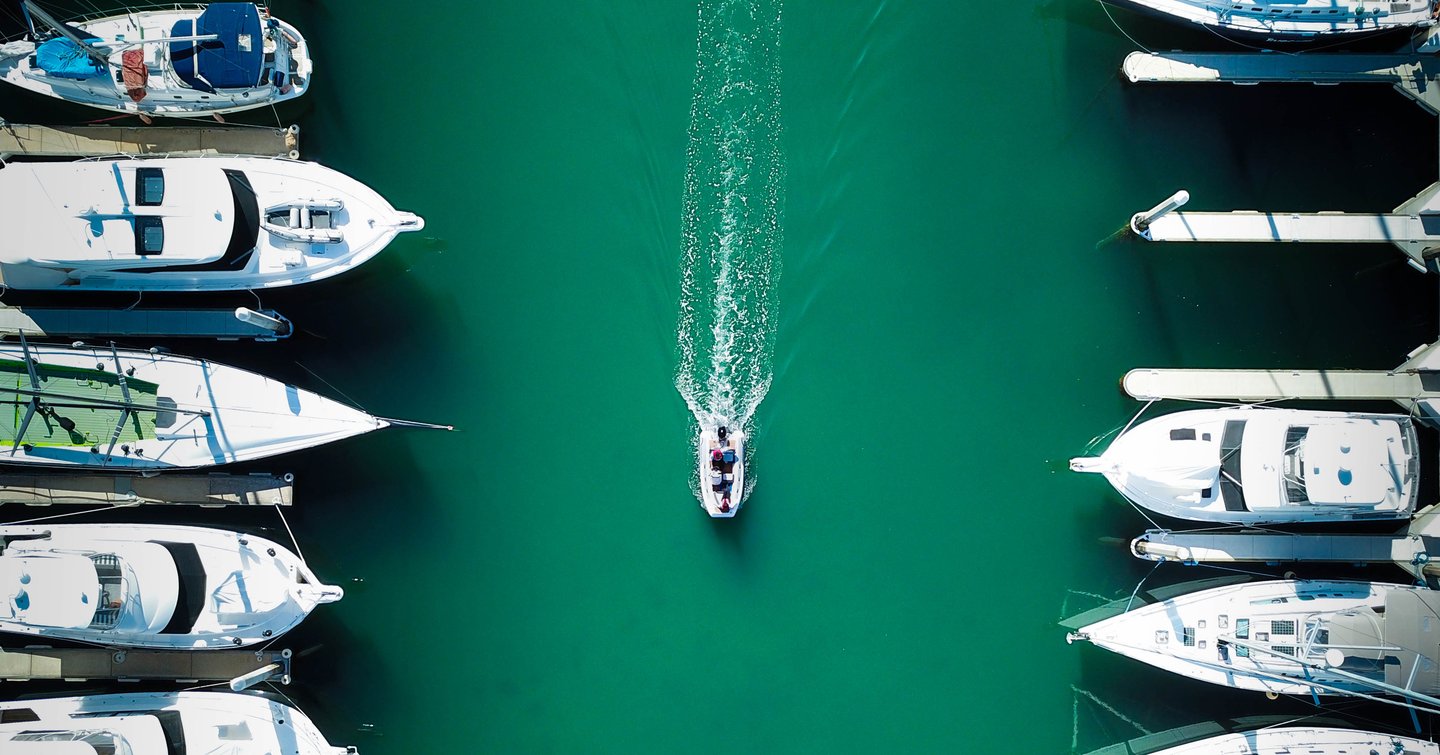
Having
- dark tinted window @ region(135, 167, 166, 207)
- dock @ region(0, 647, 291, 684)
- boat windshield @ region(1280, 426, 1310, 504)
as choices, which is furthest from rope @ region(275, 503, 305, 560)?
boat windshield @ region(1280, 426, 1310, 504)

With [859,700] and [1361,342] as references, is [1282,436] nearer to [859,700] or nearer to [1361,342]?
[1361,342]

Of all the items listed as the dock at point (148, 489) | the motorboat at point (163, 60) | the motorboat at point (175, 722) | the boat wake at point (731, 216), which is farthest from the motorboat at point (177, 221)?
the motorboat at point (175, 722)

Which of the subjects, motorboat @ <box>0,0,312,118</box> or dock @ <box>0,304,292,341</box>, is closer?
motorboat @ <box>0,0,312,118</box>

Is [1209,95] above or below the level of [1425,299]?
above

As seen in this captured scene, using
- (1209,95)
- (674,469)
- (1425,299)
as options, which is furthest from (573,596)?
(1425,299)

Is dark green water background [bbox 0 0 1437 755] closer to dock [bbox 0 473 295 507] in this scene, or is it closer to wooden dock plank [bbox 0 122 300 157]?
dock [bbox 0 473 295 507]

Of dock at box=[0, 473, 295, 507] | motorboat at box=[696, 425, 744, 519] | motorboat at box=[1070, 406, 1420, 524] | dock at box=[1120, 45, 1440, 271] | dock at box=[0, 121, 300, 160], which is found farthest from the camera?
dock at box=[1120, 45, 1440, 271]
